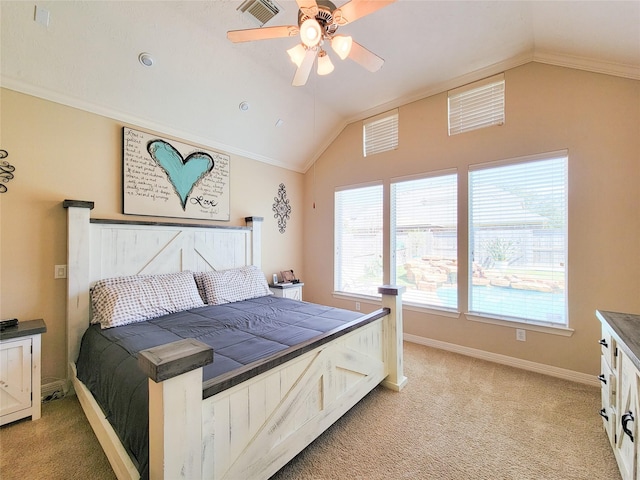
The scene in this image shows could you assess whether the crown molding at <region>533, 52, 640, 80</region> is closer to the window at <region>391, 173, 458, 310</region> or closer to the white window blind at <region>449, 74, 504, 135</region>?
the white window blind at <region>449, 74, 504, 135</region>

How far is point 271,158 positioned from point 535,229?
140 inches

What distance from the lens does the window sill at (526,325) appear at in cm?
272

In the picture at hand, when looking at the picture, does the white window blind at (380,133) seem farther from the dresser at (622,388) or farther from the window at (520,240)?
the dresser at (622,388)

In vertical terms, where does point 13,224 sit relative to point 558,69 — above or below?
below

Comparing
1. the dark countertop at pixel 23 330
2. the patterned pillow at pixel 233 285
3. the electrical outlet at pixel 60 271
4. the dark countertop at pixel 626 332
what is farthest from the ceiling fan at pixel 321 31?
the dark countertop at pixel 23 330

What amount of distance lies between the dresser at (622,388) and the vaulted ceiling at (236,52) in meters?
2.12

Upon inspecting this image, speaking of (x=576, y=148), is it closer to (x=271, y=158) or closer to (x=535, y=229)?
(x=535, y=229)

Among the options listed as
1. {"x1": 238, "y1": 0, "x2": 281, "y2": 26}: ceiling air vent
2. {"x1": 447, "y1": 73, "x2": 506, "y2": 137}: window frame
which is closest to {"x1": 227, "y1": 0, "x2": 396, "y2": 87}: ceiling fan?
{"x1": 238, "y1": 0, "x2": 281, "y2": 26}: ceiling air vent

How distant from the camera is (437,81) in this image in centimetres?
335

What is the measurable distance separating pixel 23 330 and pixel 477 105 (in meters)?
4.78

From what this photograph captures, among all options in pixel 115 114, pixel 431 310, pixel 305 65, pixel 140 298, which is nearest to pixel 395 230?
pixel 431 310

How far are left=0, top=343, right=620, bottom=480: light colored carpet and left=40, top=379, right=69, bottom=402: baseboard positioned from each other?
10 centimetres

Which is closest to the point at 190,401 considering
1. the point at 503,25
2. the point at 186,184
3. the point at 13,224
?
the point at 13,224

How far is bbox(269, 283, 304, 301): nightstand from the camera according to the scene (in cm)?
406
